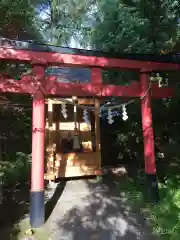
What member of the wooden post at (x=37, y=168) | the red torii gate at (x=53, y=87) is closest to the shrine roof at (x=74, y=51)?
the red torii gate at (x=53, y=87)

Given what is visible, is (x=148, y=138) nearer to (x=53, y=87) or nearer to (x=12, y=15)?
(x=53, y=87)

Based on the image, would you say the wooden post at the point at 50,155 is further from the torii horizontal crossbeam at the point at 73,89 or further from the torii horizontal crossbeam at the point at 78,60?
the torii horizontal crossbeam at the point at 78,60

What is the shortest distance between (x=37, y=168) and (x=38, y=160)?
0.16 metres

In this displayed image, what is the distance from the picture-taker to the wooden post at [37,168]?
4355 millimetres

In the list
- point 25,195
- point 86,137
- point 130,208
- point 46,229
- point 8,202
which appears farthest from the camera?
point 86,137

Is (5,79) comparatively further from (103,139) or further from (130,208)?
(103,139)

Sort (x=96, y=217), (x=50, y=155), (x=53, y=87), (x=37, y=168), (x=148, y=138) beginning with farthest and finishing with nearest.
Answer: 1. (x=50, y=155)
2. (x=148, y=138)
3. (x=53, y=87)
4. (x=96, y=217)
5. (x=37, y=168)

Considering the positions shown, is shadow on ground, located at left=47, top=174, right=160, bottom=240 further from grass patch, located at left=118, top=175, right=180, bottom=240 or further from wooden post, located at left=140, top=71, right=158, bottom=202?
wooden post, located at left=140, top=71, right=158, bottom=202

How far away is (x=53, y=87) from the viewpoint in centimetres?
487

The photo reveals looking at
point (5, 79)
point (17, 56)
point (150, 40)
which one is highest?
point (150, 40)

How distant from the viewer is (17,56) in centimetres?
468

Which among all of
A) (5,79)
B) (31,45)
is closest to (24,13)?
(31,45)

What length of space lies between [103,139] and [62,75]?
148 inches

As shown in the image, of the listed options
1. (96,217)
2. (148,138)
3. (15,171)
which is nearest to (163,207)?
(96,217)
